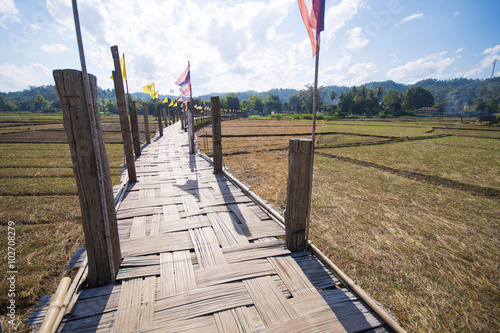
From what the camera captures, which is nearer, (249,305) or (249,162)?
(249,305)

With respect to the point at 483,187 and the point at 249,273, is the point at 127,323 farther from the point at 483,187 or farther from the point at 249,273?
the point at 483,187

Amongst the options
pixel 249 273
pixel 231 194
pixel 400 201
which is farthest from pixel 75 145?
pixel 400 201

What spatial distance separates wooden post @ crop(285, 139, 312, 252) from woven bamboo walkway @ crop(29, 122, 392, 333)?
8.2 inches

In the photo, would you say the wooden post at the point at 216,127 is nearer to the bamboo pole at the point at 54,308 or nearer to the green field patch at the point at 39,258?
the green field patch at the point at 39,258

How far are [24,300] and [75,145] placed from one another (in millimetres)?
1633

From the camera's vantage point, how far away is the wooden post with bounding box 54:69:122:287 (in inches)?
72.5

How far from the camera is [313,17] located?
7.59 feet

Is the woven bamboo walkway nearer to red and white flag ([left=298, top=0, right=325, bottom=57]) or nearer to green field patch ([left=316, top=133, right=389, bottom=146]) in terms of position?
red and white flag ([left=298, top=0, right=325, bottom=57])

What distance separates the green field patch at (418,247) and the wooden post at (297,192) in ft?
2.26

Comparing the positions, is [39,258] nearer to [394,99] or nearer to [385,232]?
[385,232]

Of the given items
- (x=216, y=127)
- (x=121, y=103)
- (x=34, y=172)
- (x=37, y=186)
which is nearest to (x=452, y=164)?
(x=216, y=127)

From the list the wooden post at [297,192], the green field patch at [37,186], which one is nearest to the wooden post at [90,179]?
the wooden post at [297,192]

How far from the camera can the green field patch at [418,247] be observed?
2270 millimetres

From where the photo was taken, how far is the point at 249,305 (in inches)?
77.6
